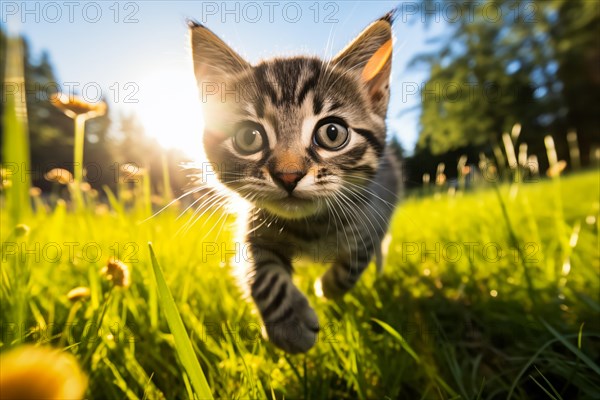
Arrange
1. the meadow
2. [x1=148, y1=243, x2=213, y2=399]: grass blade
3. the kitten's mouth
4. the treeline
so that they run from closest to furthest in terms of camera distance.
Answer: [x1=148, y1=243, x2=213, y2=399]: grass blade
the meadow
the kitten's mouth
the treeline

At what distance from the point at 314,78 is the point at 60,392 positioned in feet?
3.97

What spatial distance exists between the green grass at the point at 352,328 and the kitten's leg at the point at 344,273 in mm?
63

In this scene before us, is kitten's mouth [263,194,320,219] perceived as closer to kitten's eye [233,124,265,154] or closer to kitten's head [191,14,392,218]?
kitten's head [191,14,392,218]

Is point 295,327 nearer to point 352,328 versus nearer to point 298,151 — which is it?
point 352,328

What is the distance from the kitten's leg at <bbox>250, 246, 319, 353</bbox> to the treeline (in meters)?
10.3

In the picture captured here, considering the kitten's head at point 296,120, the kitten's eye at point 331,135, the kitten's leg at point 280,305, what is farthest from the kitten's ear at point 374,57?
the kitten's leg at point 280,305

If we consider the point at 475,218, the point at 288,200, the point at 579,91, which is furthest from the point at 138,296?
the point at 579,91

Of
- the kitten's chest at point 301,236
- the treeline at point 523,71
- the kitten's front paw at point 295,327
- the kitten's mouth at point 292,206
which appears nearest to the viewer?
the kitten's front paw at point 295,327

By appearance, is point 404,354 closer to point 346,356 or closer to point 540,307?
point 346,356

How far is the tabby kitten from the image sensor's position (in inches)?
41.1

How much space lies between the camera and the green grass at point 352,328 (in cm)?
81

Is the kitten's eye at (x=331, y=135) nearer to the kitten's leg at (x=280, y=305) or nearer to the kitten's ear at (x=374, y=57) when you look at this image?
the kitten's ear at (x=374, y=57)

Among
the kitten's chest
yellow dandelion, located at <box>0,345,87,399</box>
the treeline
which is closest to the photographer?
yellow dandelion, located at <box>0,345,87,399</box>

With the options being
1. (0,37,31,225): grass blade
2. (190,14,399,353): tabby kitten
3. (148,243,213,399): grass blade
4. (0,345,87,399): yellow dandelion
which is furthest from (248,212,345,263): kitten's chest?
(0,345,87,399): yellow dandelion
